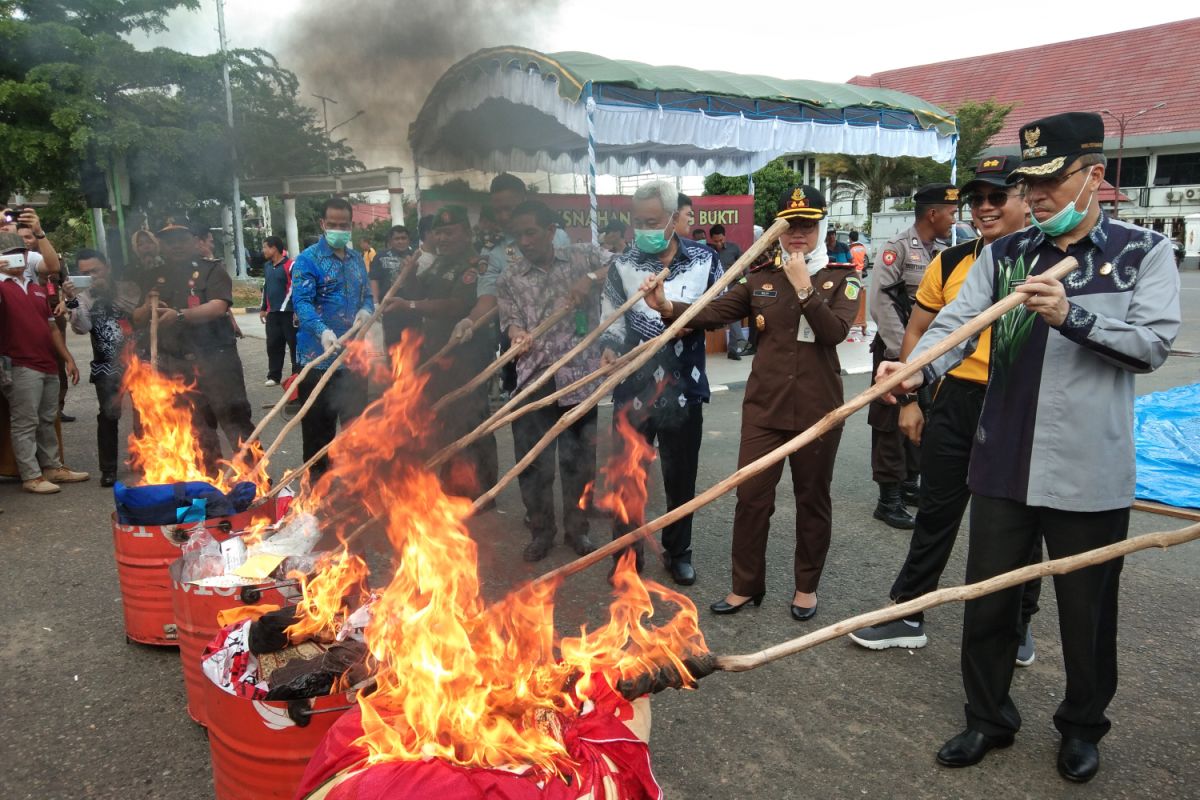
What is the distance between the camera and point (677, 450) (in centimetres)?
426

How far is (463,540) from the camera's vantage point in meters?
2.63

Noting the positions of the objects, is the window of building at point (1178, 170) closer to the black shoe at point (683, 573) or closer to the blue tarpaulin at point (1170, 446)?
the blue tarpaulin at point (1170, 446)

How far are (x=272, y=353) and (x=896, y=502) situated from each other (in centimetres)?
769

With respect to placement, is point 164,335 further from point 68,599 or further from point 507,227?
point 507,227

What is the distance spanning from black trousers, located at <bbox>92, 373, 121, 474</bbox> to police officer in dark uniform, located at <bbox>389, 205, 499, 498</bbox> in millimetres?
2332

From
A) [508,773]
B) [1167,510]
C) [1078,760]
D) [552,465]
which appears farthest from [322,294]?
[1167,510]

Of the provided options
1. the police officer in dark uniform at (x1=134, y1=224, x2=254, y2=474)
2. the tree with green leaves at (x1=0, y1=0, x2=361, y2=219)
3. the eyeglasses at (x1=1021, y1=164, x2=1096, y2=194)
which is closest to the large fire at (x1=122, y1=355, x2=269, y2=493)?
the police officer in dark uniform at (x1=134, y1=224, x2=254, y2=474)

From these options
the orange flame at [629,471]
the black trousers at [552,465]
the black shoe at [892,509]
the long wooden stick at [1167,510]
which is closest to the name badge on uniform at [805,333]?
the orange flame at [629,471]

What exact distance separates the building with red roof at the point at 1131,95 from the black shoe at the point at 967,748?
37.5m

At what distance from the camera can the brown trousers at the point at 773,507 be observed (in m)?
3.73

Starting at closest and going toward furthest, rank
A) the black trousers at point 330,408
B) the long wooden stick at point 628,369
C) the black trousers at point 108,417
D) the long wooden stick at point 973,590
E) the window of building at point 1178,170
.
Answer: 1. the long wooden stick at point 973,590
2. the long wooden stick at point 628,369
3. the black trousers at point 330,408
4. the black trousers at point 108,417
5. the window of building at point 1178,170

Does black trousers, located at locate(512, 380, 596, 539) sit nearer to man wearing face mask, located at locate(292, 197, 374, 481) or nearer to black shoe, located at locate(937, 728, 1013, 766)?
man wearing face mask, located at locate(292, 197, 374, 481)

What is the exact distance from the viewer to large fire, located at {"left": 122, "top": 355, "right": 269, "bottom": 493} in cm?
407

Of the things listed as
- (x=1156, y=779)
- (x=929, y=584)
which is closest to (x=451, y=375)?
(x=929, y=584)
